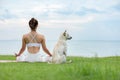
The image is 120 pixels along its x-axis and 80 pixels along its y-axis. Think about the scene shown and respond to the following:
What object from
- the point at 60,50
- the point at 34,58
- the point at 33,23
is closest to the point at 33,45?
the point at 34,58

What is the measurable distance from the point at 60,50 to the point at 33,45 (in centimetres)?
144

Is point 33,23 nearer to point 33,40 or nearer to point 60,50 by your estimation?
point 33,40

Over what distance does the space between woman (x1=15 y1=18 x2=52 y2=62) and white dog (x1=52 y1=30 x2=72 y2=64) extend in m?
0.96

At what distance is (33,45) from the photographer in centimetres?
1892

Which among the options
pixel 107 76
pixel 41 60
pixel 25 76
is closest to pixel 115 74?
pixel 107 76

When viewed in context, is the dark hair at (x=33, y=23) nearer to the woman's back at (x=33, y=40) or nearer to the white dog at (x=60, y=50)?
the woman's back at (x=33, y=40)

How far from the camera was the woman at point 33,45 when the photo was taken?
18812 millimetres

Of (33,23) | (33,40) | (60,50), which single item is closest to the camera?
(60,50)

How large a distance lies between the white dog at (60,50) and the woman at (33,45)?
3.16 feet

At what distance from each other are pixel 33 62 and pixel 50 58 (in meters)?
0.85

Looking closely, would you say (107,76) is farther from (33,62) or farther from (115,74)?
(33,62)

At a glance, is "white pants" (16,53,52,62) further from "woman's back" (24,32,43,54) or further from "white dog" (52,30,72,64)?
"white dog" (52,30,72,64)

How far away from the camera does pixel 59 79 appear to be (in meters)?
12.0

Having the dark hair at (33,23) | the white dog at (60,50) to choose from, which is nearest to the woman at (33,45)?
the dark hair at (33,23)
